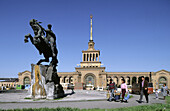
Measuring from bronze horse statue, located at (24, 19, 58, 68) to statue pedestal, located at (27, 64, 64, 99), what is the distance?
2.55 ft

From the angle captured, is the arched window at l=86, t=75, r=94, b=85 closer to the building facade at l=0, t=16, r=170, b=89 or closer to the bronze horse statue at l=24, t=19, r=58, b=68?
the building facade at l=0, t=16, r=170, b=89

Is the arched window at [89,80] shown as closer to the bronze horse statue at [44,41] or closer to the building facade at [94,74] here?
the building facade at [94,74]

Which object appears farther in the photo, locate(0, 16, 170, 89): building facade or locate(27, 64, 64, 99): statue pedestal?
locate(0, 16, 170, 89): building facade

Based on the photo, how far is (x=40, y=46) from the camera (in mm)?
12625

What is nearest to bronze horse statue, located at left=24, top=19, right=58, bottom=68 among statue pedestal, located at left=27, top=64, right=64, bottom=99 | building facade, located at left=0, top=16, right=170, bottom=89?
statue pedestal, located at left=27, top=64, right=64, bottom=99

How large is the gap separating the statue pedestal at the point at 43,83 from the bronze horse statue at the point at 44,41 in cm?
78

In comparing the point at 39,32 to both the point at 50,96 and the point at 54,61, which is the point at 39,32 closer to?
the point at 54,61

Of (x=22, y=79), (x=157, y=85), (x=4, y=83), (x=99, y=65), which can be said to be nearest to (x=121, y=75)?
(x=99, y=65)

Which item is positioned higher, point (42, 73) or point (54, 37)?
point (54, 37)

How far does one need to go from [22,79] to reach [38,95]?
67.8 meters

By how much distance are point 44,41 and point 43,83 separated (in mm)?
3053

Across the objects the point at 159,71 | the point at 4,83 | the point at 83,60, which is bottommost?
the point at 4,83

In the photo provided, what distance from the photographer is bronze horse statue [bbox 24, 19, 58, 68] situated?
12234mm

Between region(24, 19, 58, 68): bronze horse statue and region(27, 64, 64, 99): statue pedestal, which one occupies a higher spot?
region(24, 19, 58, 68): bronze horse statue
